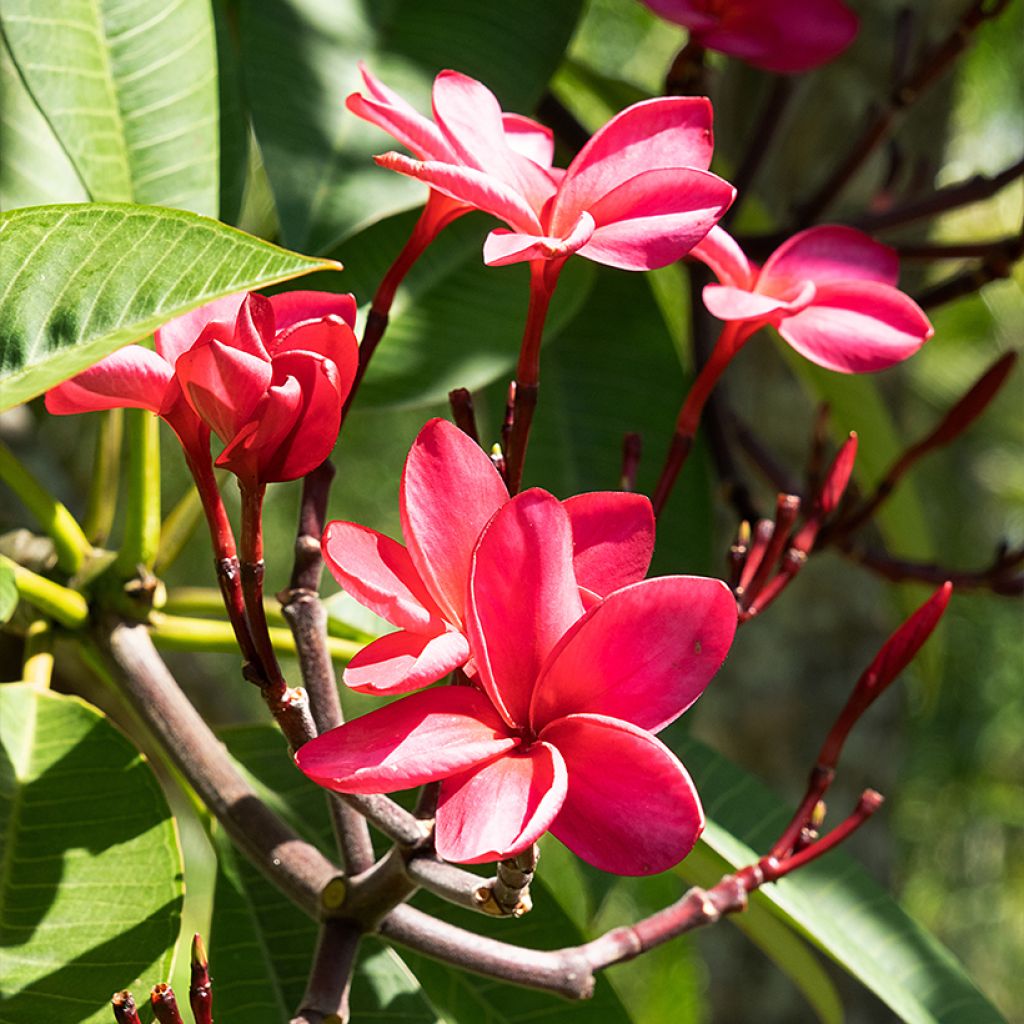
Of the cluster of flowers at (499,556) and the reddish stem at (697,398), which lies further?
the reddish stem at (697,398)

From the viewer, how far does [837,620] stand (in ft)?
5.67

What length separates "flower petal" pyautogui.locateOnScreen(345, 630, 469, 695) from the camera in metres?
0.39

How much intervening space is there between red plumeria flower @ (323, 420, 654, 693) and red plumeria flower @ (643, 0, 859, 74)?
1.70 ft

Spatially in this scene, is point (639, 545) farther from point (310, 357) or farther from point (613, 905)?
point (613, 905)

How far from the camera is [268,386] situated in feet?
1.38

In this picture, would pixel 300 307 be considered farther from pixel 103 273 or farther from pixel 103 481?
pixel 103 481

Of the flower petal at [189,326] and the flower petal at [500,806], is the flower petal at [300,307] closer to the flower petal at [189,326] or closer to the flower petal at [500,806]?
the flower petal at [189,326]

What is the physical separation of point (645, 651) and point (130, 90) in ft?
1.65

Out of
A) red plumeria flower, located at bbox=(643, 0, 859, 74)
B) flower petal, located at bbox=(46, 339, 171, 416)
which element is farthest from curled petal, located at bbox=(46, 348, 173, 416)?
red plumeria flower, located at bbox=(643, 0, 859, 74)

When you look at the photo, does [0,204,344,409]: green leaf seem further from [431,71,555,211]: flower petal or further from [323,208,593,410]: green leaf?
[323,208,593,410]: green leaf

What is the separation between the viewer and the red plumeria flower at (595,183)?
46 centimetres

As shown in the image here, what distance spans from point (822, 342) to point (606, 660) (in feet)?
0.73

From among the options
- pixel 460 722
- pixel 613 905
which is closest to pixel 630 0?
pixel 613 905

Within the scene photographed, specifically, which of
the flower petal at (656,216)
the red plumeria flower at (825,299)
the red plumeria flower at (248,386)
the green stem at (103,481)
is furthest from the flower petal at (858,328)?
the green stem at (103,481)
